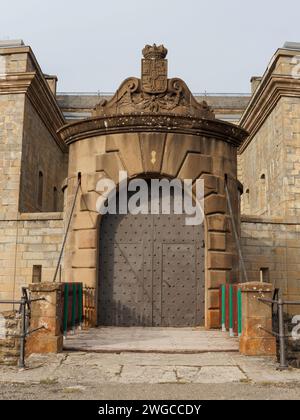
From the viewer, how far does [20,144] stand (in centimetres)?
1586

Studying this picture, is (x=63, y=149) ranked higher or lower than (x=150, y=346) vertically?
higher

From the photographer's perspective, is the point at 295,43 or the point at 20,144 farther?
the point at 295,43

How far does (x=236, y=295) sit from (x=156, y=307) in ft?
7.42

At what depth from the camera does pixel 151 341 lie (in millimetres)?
8109

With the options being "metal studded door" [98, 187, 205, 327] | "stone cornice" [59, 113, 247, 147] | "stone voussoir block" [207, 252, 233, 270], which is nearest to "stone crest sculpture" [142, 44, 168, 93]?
"stone cornice" [59, 113, 247, 147]

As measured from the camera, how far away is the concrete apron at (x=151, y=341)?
733 cm

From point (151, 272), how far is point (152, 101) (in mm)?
3696

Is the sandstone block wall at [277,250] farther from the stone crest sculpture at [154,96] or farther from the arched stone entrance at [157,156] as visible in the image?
the stone crest sculpture at [154,96]

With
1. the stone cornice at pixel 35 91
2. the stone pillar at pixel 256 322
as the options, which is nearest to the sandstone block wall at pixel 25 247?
the stone cornice at pixel 35 91

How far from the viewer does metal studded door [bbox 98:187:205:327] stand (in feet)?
33.3

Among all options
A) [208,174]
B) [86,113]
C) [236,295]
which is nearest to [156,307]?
[236,295]

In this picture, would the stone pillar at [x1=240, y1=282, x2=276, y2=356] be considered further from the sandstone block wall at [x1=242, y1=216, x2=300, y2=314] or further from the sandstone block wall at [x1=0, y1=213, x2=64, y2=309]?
the sandstone block wall at [x1=0, y1=213, x2=64, y2=309]

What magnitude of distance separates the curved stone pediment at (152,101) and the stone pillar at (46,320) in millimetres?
4513
